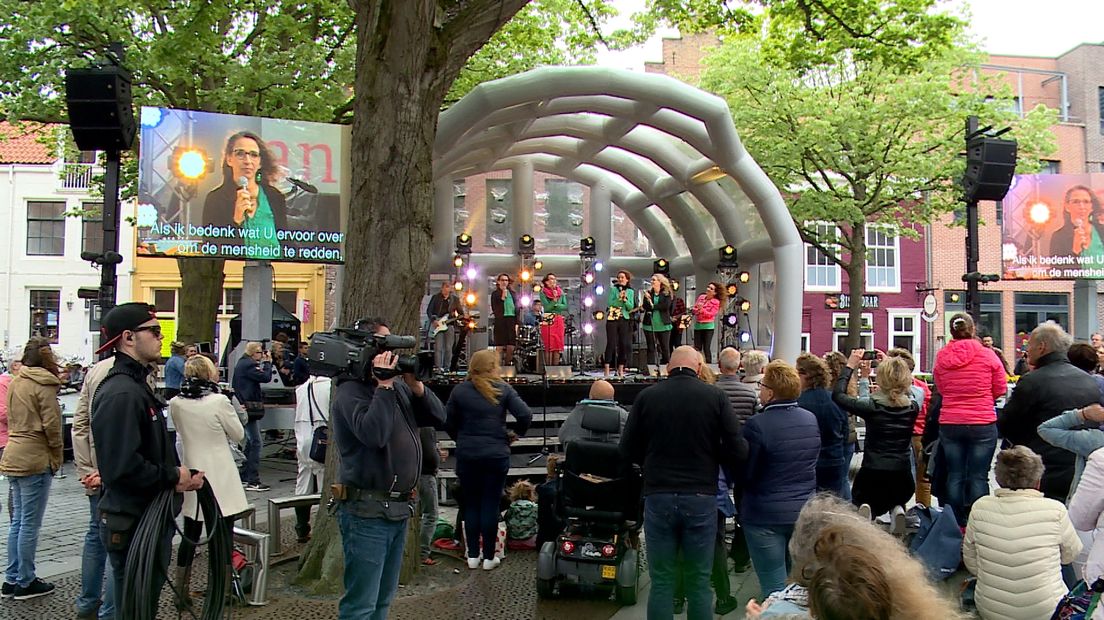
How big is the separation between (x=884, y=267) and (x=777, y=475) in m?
28.7

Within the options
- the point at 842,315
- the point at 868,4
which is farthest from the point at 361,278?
the point at 842,315

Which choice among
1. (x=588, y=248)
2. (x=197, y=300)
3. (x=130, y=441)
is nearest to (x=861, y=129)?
(x=588, y=248)

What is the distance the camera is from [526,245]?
682 inches

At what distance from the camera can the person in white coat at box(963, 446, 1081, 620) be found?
3.75 meters

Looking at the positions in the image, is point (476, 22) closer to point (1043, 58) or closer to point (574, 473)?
point (574, 473)

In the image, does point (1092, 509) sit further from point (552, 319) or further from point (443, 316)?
point (443, 316)

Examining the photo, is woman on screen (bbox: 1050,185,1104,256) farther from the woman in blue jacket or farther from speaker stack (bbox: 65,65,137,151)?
speaker stack (bbox: 65,65,137,151)

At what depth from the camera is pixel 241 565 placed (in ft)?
18.9

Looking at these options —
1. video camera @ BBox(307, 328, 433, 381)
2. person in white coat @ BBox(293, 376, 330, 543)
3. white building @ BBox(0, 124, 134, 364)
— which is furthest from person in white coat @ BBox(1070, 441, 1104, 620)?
white building @ BBox(0, 124, 134, 364)

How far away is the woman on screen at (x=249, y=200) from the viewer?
13453 mm

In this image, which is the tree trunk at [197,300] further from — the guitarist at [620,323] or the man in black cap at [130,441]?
the man in black cap at [130,441]

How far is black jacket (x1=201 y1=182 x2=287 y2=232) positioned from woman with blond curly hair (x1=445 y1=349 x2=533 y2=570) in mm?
8510

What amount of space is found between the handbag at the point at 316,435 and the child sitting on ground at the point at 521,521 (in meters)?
1.79

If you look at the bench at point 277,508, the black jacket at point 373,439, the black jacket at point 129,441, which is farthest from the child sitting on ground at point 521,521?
the black jacket at point 129,441
